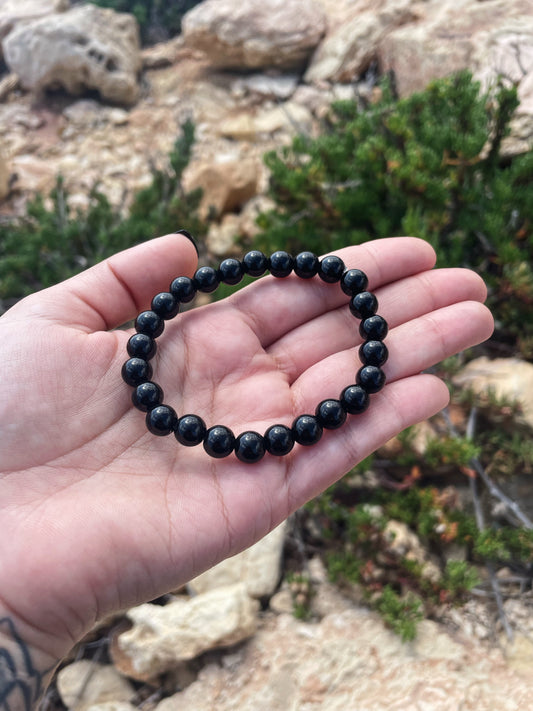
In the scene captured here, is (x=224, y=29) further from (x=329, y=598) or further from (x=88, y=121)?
(x=329, y=598)

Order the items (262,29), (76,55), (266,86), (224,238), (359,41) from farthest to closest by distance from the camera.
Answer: (266,86) → (76,55) → (262,29) → (359,41) → (224,238)

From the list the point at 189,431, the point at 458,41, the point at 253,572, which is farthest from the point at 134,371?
the point at 458,41

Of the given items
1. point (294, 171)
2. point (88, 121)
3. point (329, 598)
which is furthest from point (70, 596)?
point (88, 121)

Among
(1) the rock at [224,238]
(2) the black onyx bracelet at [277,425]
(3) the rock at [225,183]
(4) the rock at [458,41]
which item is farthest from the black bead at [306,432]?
(4) the rock at [458,41]

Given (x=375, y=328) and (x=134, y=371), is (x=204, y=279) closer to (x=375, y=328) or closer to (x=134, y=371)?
(x=134, y=371)

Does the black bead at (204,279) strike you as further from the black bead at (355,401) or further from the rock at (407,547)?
the rock at (407,547)
